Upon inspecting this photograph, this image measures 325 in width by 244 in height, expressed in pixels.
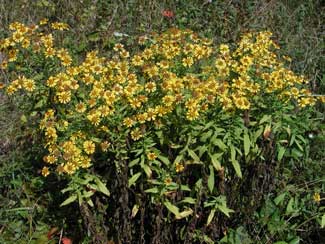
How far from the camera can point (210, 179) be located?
2836mm

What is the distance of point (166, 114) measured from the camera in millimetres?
2738

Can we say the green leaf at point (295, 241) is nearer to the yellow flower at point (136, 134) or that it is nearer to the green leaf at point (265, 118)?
the green leaf at point (265, 118)

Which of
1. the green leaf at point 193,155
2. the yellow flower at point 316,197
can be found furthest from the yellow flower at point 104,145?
the yellow flower at point 316,197

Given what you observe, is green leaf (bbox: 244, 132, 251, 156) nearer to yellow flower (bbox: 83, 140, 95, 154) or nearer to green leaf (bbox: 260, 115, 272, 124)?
green leaf (bbox: 260, 115, 272, 124)

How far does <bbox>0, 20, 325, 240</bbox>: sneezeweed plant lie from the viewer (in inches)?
107

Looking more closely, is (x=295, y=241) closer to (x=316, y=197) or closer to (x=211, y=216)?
(x=316, y=197)

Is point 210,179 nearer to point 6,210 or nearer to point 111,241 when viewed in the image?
point 111,241

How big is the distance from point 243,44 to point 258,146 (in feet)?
1.88

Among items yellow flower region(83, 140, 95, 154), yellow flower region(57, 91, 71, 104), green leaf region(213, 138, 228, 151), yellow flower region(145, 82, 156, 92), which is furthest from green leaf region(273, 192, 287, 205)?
yellow flower region(57, 91, 71, 104)

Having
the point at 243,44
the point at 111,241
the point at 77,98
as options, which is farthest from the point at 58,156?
the point at 243,44

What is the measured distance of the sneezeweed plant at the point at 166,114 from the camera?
107 inches

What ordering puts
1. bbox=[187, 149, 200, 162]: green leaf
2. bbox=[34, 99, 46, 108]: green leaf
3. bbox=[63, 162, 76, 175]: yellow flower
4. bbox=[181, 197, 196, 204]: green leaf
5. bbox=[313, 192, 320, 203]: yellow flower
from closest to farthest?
bbox=[63, 162, 76, 175]: yellow flower
bbox=[187, 149, 200, 162]: green leaf
bbox=[181, 197, 196, 204]: green leaf
bbox=[34, 99, 46, 108]: green leaf
bbox=[313, 192, 320, 203]: yellow flower

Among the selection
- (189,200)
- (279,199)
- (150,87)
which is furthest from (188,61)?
(279,199)

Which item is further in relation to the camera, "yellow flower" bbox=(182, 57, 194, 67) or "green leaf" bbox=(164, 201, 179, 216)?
"yellow flower" bbox=(182, 57, 194, 67)
